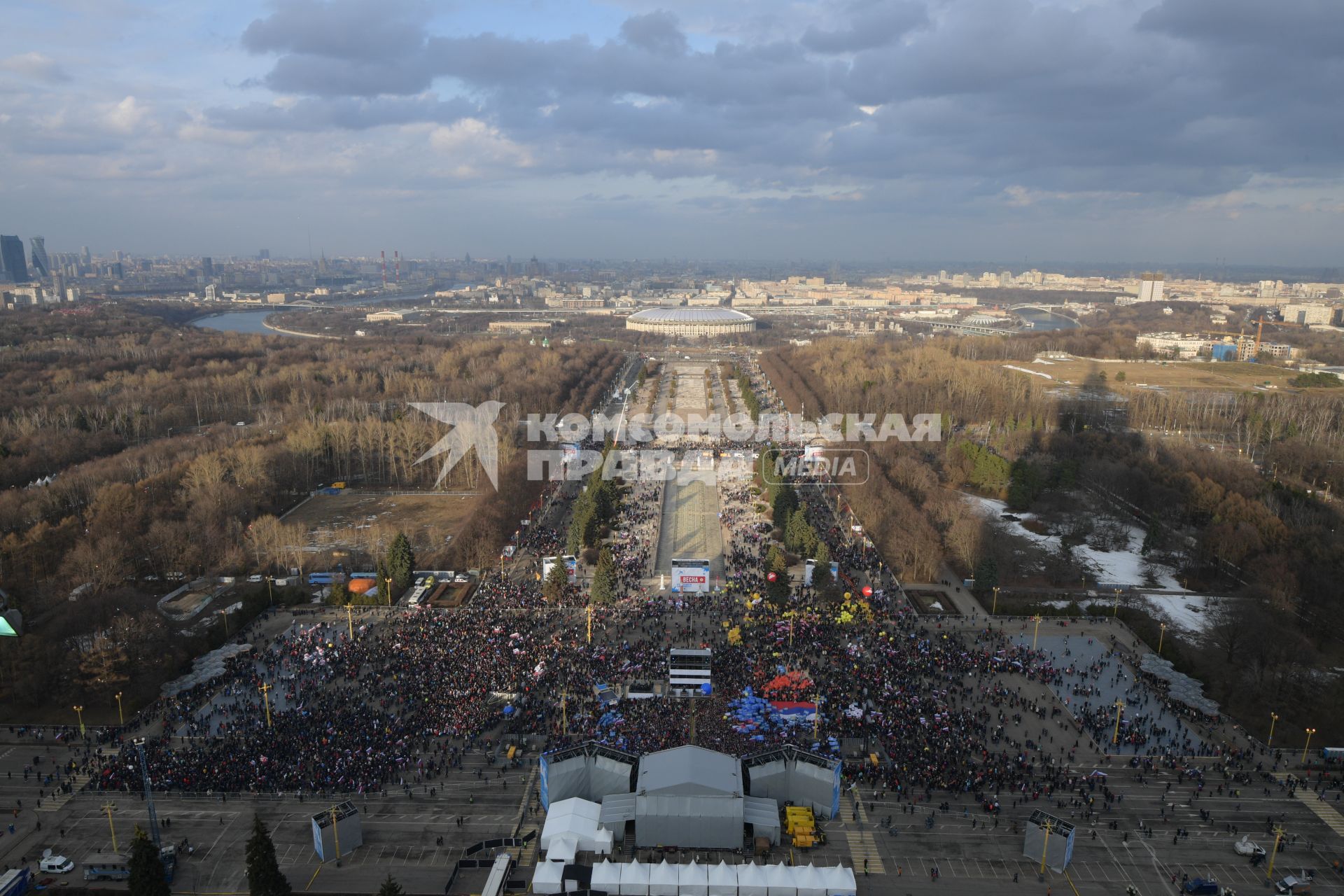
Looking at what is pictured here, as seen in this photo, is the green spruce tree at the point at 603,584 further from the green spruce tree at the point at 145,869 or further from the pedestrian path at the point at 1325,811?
the pedestrian path at the point at 1325,811

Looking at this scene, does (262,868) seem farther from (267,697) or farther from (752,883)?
(752,883)

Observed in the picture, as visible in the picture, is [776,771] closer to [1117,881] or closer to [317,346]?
[1117,881]

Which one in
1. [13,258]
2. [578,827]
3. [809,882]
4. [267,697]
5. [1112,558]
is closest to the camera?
[809,882]

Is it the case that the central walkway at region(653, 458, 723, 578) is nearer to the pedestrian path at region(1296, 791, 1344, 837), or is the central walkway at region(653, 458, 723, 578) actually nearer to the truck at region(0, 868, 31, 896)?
the pedestrian path at region(1296, 791, 1344, 837)

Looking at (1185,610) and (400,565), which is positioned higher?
(400,565)

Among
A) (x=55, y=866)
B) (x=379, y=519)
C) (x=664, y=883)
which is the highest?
(x=379, y=519)

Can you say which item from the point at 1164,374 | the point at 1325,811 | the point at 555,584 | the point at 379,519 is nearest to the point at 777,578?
the point at 555,584

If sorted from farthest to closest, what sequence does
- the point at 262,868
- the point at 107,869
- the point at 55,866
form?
the point at 55,866
the point at 107,869
the point at 262,868

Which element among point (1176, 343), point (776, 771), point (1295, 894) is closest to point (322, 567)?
point (776, 771)

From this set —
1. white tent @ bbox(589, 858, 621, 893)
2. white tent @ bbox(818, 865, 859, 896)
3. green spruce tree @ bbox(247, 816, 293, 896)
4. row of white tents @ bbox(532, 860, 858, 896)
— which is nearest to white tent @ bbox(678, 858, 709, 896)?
row of white tents @ bbox(532, 860, 858, 896)
